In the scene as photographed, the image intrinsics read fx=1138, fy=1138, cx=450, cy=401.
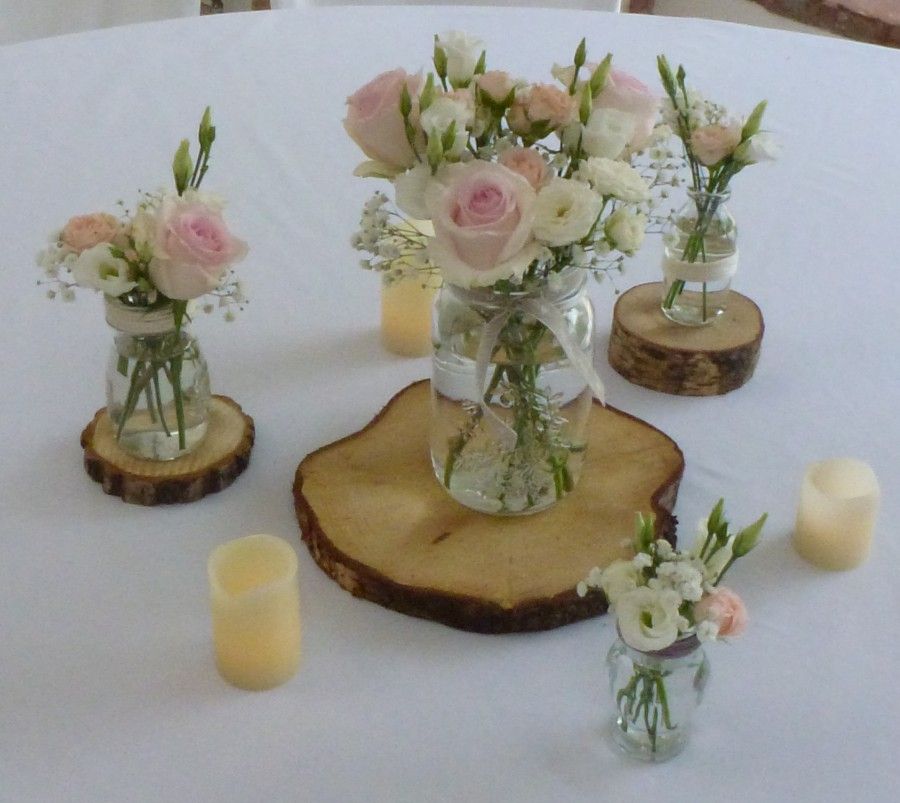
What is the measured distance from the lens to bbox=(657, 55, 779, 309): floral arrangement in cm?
113

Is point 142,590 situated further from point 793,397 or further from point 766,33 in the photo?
point 766,33

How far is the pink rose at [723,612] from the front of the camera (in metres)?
0.73

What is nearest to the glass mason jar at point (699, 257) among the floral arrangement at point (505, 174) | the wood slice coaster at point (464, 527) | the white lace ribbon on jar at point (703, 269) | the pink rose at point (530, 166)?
the white lace ribbon on jar at point (703, 269)

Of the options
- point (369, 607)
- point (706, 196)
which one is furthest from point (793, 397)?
point (369, 607)

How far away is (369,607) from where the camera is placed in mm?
934

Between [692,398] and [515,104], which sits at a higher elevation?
[515,104]

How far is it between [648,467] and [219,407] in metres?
0.42

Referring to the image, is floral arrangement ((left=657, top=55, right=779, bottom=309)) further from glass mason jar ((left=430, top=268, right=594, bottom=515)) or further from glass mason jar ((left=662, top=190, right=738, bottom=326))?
glass mason jar ((left=430, top=268, right=594, bottom=515))

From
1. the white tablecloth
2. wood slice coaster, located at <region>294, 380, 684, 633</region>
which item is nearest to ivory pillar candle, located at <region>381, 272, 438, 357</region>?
the white tablecloth

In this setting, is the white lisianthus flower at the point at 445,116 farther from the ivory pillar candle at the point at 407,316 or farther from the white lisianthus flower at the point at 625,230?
the ivory pillar candle at the point at 407,316

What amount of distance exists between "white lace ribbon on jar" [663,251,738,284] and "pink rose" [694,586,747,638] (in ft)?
1.83

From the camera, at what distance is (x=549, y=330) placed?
95 centimetres

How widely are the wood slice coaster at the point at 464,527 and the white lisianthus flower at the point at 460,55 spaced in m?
0.36

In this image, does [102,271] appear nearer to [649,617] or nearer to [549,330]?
[549,330]
